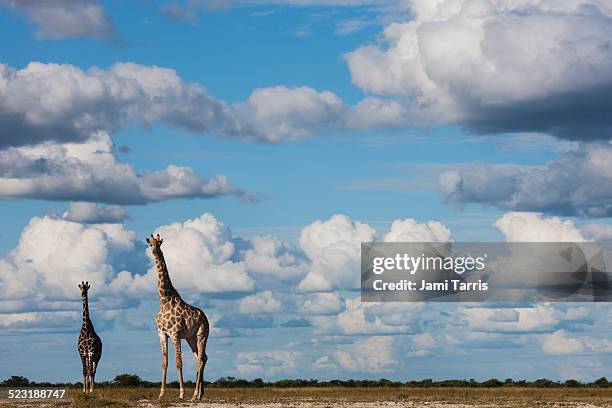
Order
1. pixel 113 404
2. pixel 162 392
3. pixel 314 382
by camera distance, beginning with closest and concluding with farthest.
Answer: pixel 113 404 → pixel 162 392 → pixel 314 382

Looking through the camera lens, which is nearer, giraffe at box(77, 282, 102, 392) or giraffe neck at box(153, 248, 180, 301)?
giraffe neck at box(153, 248, 180, 301)

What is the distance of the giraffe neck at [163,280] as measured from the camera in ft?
175

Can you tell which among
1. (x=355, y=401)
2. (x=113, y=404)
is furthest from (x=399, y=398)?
(x=113, y=404)

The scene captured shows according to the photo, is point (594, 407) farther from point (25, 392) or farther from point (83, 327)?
point (25, 392)

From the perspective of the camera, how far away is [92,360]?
5672cm

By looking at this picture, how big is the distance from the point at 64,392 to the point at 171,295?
8.12 meters

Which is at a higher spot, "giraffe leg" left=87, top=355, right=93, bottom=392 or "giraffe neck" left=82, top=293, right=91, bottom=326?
"giraffe neck" left=82, top=293, right=91, bottom=326

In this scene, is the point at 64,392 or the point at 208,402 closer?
the point at 208,402

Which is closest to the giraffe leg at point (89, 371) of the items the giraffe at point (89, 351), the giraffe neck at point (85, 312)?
the giraffe at point (89, 351)

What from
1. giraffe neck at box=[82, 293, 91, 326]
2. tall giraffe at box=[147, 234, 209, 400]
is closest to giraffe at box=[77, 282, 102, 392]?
giraffe neck at box=[82, 293, 91, 326]

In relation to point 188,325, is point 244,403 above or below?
below

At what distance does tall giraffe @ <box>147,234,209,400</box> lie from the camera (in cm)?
5234

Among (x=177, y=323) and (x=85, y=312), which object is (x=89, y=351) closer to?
(x=85, y=312)

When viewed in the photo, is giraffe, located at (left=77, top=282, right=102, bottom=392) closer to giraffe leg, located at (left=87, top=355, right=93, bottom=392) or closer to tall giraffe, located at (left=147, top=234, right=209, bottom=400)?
giraffe leg, located at (left=87, top=355, right=93, bottom=392)
